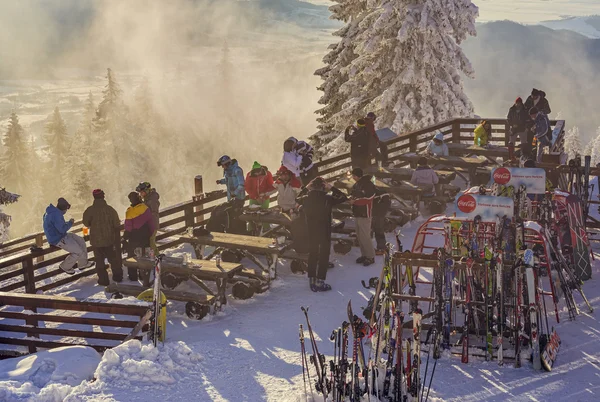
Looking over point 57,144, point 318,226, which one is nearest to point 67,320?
point 318,226

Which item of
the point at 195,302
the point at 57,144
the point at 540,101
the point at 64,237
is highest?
the point at 540,101

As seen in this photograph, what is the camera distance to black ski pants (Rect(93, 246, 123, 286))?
1330 centimetres

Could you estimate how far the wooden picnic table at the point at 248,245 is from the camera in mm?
12727

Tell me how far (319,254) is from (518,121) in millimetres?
8922

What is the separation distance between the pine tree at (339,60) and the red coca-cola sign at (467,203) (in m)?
18.2

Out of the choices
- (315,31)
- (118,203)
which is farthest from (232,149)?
(315,31)

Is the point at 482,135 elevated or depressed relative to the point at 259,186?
elevated

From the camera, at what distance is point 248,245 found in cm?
1288

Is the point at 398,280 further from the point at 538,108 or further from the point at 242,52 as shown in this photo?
the point at 242,52

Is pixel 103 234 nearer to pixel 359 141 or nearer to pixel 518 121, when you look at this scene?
pixel 359 141

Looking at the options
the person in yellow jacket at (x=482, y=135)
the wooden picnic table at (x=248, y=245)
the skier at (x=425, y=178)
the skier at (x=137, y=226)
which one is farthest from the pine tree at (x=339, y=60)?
the skier at (x=137, y=226)

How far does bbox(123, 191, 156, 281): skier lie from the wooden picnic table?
744mm

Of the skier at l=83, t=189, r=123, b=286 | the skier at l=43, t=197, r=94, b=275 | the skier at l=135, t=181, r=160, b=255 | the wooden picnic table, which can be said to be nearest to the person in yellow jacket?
the wooden picnic table

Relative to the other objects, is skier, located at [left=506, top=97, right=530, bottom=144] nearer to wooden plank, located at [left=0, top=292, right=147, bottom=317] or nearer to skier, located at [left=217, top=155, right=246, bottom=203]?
skier, located at [left=217, top=155, right=246, bottom=203]
